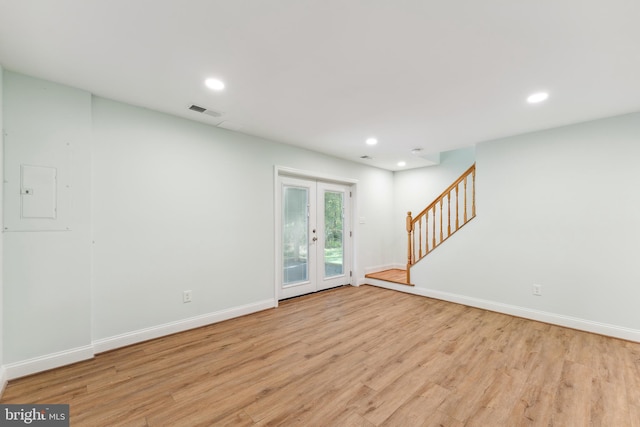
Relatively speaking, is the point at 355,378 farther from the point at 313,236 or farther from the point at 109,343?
the point at 313,236

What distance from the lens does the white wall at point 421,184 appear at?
551 centimetres

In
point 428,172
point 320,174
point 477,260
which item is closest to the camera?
point 477,260

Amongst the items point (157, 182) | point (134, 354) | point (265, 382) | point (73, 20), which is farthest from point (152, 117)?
point (265, 382)

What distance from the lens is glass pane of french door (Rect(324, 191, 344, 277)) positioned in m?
5.03

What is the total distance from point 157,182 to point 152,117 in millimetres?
724

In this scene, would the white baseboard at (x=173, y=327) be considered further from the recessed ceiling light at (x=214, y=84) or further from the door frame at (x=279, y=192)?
the recessed ceiling light at (x=214, y=84)

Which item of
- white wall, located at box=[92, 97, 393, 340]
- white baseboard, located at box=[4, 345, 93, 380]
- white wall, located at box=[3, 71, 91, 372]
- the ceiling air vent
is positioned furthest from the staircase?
white wall, located at box=[3, 71, 91, 372]

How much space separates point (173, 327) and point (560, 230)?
4.91 meters

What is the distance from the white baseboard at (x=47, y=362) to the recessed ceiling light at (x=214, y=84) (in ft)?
8.75

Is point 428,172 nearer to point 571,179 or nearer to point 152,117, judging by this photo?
point 571,179

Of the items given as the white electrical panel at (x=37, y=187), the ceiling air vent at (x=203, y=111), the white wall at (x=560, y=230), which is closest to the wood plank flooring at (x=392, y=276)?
the white wall at (x=560, y=230)

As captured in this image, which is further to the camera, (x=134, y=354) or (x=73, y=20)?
(x=134, y=354)

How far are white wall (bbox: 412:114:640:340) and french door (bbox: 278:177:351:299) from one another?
1.99m

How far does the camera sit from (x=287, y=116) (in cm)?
313
